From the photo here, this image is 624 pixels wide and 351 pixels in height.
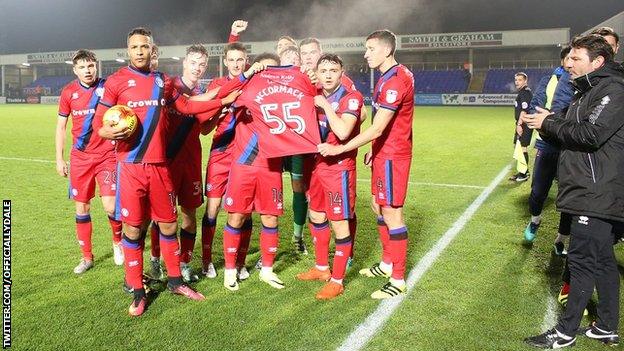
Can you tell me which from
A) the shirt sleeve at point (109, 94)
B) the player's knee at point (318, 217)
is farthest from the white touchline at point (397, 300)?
the shirt sleeve at point (109, 94)

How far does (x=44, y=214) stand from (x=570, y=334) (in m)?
6.72

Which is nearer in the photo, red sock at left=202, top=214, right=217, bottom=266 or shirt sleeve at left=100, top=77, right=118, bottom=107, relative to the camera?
shirt sleeve at left=100, top=77, right=118, bottom=107

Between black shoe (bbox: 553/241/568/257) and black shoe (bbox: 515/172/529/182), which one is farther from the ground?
black shoe (bbox: 515/172/529/182)

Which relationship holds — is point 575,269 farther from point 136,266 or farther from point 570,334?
point 136,266

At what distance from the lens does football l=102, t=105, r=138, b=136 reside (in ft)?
11.8

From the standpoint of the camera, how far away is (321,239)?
4.65 metres

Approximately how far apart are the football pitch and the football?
4.87ft

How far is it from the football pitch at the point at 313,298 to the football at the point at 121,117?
148 centimetres

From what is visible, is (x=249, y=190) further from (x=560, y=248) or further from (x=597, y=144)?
(x=560, y=248)

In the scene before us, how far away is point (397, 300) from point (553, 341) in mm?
1237

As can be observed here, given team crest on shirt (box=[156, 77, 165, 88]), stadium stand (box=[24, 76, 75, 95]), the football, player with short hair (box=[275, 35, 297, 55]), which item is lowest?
the football

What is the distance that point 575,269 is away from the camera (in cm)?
346

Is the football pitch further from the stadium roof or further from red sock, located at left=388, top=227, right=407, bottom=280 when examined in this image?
the stadium roof

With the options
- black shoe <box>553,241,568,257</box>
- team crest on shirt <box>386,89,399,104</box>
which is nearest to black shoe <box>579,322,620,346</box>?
black shoe <box>553,241,568,257</box>
